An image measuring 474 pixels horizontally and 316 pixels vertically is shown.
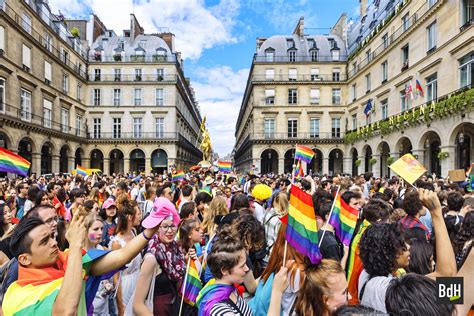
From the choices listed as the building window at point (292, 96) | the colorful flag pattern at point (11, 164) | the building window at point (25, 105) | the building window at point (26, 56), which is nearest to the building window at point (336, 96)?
the building window at point (292, 96)

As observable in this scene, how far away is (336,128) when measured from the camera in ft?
128

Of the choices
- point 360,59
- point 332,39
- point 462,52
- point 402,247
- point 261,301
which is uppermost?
point 332,39

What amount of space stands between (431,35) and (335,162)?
72.8 feet

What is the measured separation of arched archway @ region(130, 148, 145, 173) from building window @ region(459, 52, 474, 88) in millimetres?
33572

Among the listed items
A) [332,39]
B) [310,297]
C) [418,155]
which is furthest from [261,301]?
[332,39]

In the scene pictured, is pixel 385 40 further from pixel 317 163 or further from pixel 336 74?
pixel 317 163

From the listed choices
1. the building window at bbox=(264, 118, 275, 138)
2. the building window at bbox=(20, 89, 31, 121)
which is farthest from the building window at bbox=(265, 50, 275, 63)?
the building window at bbox=(20, 89, 31, 121)

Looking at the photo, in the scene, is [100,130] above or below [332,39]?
below

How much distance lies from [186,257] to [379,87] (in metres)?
30.8

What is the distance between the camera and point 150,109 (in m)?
38.0

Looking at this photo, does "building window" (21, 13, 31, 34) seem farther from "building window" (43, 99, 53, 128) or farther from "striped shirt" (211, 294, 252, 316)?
"striped shirt" (211, 294, 252, 316)

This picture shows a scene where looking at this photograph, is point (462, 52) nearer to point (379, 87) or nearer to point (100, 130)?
point (379, 87)

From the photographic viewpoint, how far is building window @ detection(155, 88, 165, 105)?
38.2 m

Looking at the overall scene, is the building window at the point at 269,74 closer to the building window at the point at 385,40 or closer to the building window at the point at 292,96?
the building window at the point at 292,96
